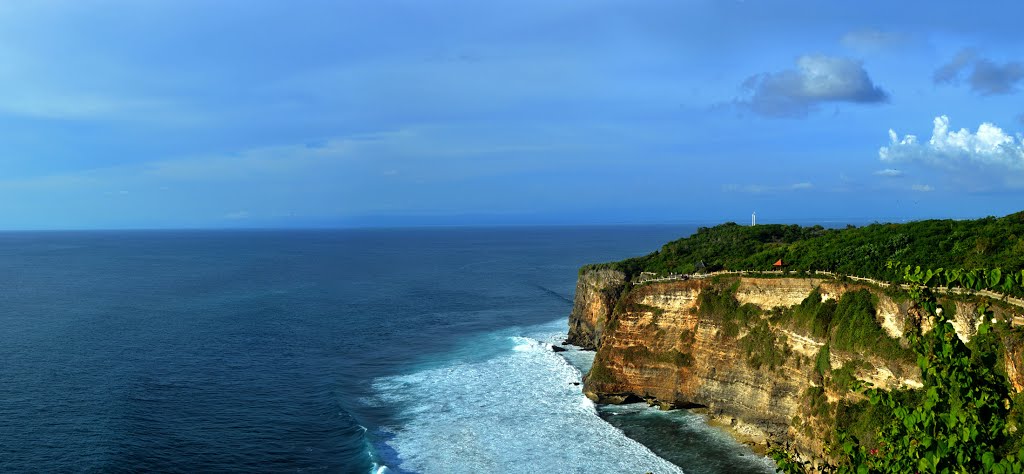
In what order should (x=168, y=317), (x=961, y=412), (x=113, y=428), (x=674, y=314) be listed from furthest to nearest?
(x=168, y=317)
(x=674, y=314)
(x=113, y=428)
(x=961, y=412)

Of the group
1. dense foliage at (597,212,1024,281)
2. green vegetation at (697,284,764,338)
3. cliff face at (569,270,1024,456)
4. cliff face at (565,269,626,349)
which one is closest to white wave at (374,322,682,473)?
cliff face at (569,270,1024,456)

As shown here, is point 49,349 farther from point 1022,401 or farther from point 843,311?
point 1022,401

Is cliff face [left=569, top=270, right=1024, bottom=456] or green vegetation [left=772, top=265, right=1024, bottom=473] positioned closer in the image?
green vegetation [left=772, top=265, right=1024, bottom=473]

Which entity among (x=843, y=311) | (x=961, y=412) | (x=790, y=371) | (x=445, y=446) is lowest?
(x=445, y=446)

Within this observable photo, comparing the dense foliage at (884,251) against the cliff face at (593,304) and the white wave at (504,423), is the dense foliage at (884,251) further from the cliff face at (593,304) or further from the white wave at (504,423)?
the white wave at (504,423)

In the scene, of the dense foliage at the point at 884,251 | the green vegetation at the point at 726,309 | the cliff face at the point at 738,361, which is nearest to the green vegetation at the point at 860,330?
the cliff face at the point at 738,361

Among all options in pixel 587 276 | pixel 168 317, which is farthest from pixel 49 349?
pixel 587 276

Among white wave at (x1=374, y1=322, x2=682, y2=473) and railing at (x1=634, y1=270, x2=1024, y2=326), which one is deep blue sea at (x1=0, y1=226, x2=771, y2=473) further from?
railing at (x1=634, y1=270, x2=1024, y2=326)
